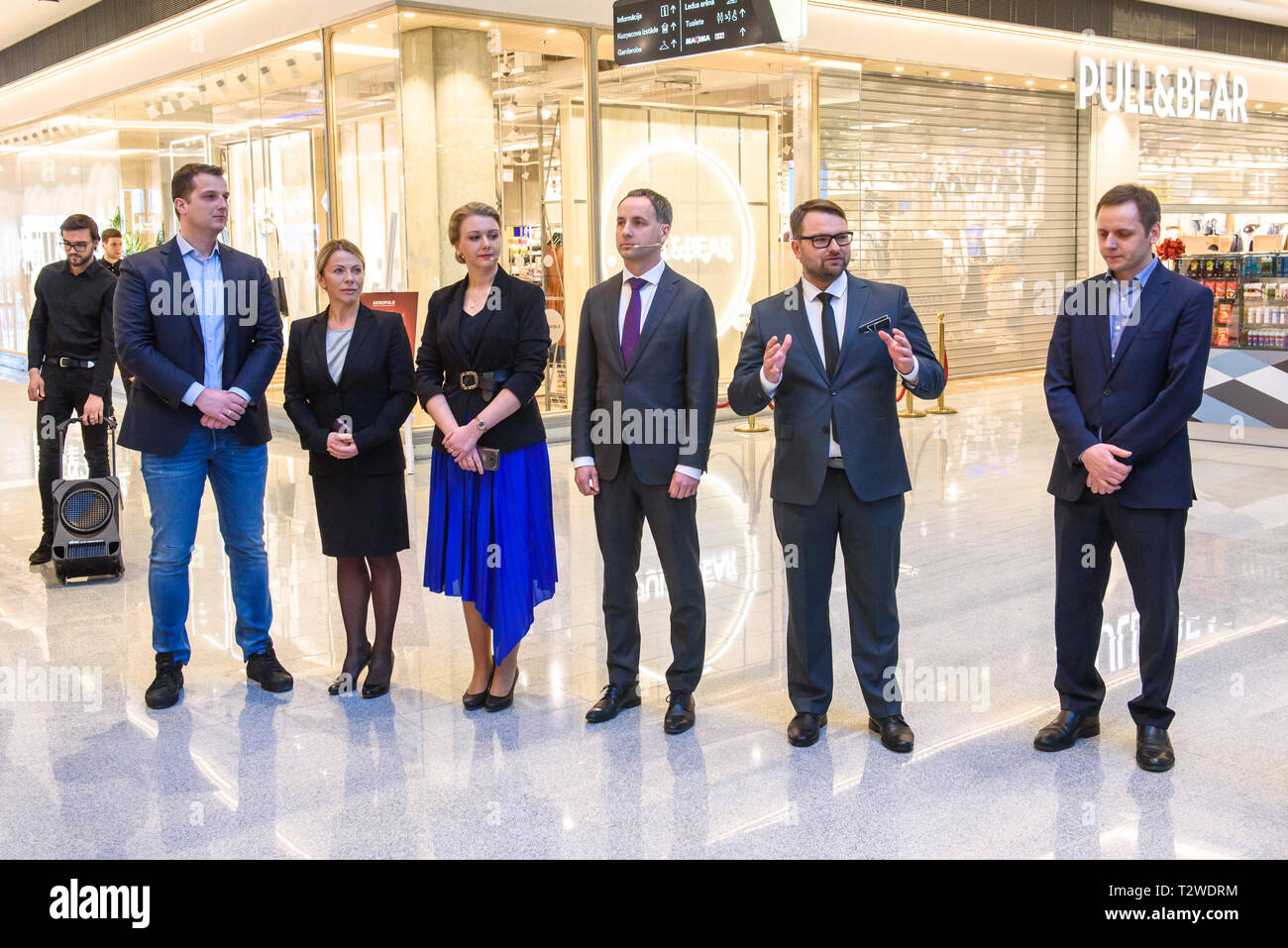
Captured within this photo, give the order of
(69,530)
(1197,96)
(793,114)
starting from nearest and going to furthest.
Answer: (69,530), (793,114), (1197,96)

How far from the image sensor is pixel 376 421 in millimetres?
4152

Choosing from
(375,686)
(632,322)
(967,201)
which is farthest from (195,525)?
(967,201)

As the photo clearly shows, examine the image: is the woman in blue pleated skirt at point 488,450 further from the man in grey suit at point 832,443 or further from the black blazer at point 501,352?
the man in grey suit at point 832,443

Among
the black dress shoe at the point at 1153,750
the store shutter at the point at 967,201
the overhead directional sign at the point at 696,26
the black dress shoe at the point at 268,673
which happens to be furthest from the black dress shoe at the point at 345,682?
the store shutter at the point at 967,201

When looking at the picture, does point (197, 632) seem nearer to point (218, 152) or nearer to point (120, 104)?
point (218, 152)

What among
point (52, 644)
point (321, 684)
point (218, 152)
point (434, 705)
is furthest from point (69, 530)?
point (218, 152)

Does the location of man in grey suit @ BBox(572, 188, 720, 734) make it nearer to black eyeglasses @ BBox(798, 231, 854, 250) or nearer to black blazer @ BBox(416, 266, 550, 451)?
black blazer @ BBox(416, 266, 550, 451)

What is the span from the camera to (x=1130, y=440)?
3.43m

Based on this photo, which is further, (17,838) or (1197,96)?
(1197,96)

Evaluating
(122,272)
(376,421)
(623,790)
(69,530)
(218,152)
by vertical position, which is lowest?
(623,790)

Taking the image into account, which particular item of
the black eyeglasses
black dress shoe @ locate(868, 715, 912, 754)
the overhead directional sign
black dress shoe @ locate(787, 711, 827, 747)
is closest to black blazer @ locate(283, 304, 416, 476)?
the black eyeglasses

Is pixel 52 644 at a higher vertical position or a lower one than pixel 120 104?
lower

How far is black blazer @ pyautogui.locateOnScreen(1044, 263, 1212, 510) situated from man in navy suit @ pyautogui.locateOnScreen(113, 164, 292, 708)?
8.85 feet

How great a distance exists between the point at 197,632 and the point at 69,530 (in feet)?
3.88
